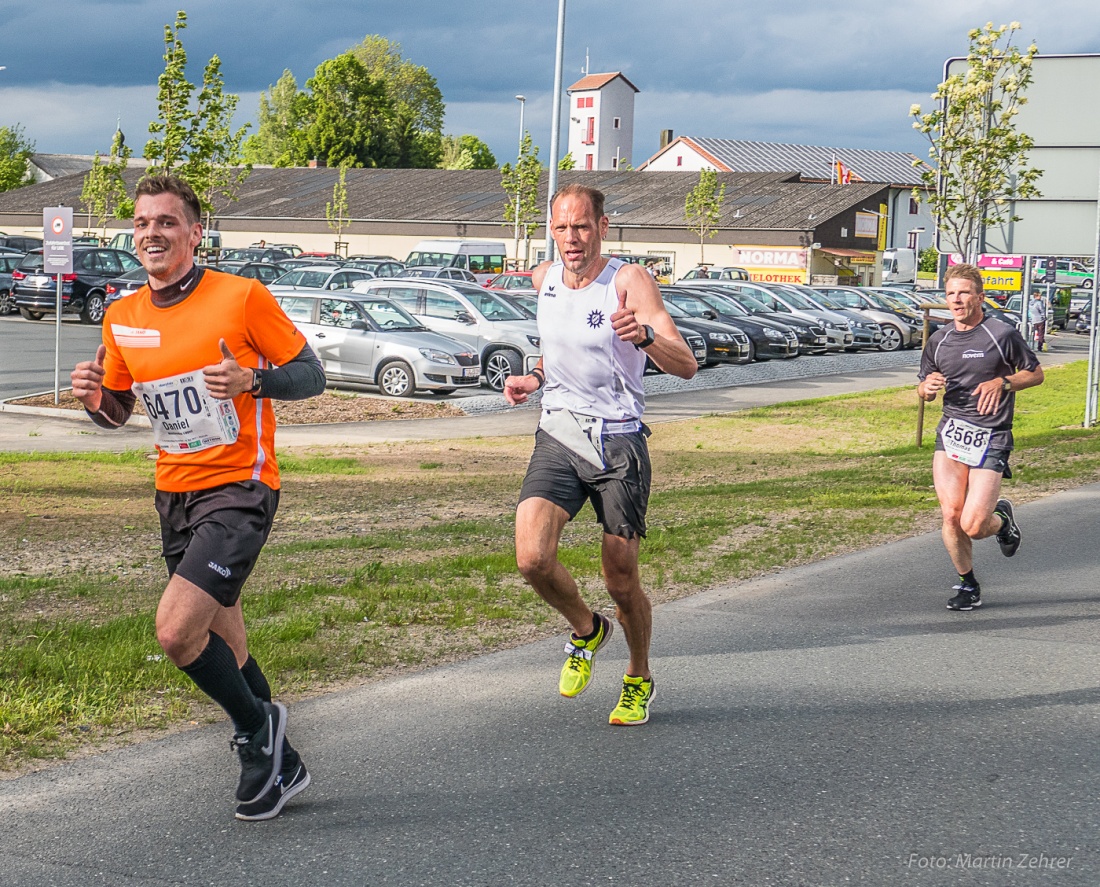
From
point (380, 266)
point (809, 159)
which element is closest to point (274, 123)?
point (809, 159)

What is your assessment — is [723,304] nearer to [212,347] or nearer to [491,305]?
[491,305]

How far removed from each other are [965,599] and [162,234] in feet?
17.3

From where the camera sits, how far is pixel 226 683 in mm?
4457

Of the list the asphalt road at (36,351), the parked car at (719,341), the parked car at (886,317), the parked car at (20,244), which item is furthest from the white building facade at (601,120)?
the parked car at (719,341)

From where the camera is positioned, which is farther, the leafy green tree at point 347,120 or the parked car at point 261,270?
the leafy green tree at point 347,120

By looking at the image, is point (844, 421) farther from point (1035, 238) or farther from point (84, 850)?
point (84, 850)

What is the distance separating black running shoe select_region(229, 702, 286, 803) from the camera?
Result: 14.8 feet

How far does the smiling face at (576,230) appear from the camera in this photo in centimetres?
544

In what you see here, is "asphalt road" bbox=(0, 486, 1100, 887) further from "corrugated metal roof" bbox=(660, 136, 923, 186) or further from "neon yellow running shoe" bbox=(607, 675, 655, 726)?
"corrugated metal roof" bbox=(660, 136, 923, 186)

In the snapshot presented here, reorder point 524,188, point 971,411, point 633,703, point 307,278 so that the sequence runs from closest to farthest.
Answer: point 633,703 → point 971,411 → point 307,278 → point 524,188

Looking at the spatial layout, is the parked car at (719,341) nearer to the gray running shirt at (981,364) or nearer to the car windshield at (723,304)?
the car windshield at (723,304)

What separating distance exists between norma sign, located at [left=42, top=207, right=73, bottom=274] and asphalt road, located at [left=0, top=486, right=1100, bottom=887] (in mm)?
14954

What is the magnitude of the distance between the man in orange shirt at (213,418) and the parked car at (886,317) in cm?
3538

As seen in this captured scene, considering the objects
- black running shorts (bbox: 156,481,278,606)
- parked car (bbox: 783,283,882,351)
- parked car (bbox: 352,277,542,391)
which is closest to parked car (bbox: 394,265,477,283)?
parked car (bbox: 783,283,882,351)
